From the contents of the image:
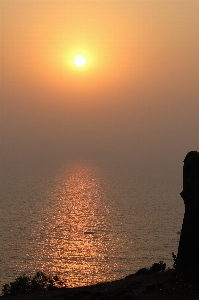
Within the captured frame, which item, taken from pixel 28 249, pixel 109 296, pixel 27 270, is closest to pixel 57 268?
pixel 27 270

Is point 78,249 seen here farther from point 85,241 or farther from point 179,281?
point 179,281

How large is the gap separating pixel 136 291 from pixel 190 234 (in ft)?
21.5

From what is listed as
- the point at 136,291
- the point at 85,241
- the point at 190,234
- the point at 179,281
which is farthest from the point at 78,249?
the point at 190,234

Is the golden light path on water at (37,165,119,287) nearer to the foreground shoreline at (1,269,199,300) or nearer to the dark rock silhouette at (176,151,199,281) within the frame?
the foreground shoreline at (1,269,199,300)

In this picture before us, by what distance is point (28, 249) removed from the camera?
119 metres

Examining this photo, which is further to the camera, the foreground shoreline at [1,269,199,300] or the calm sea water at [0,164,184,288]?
the calm sea water at [0,164,184,288]

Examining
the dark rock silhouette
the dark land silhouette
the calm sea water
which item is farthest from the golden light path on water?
the dark rock silhouette

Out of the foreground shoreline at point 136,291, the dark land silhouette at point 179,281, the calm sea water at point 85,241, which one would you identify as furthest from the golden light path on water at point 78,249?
the dark land silhouette at point 179,281

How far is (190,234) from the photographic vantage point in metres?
41.5

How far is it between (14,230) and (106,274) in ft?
174

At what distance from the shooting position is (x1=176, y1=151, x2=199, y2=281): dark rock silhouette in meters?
40.8

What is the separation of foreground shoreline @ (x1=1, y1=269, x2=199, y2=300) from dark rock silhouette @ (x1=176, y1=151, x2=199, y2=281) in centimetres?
120

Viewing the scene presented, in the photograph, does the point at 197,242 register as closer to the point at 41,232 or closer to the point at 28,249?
the point at 28,249

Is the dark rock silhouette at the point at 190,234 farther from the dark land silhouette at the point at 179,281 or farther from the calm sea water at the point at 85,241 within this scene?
the calm sea water at the point at 85,241
